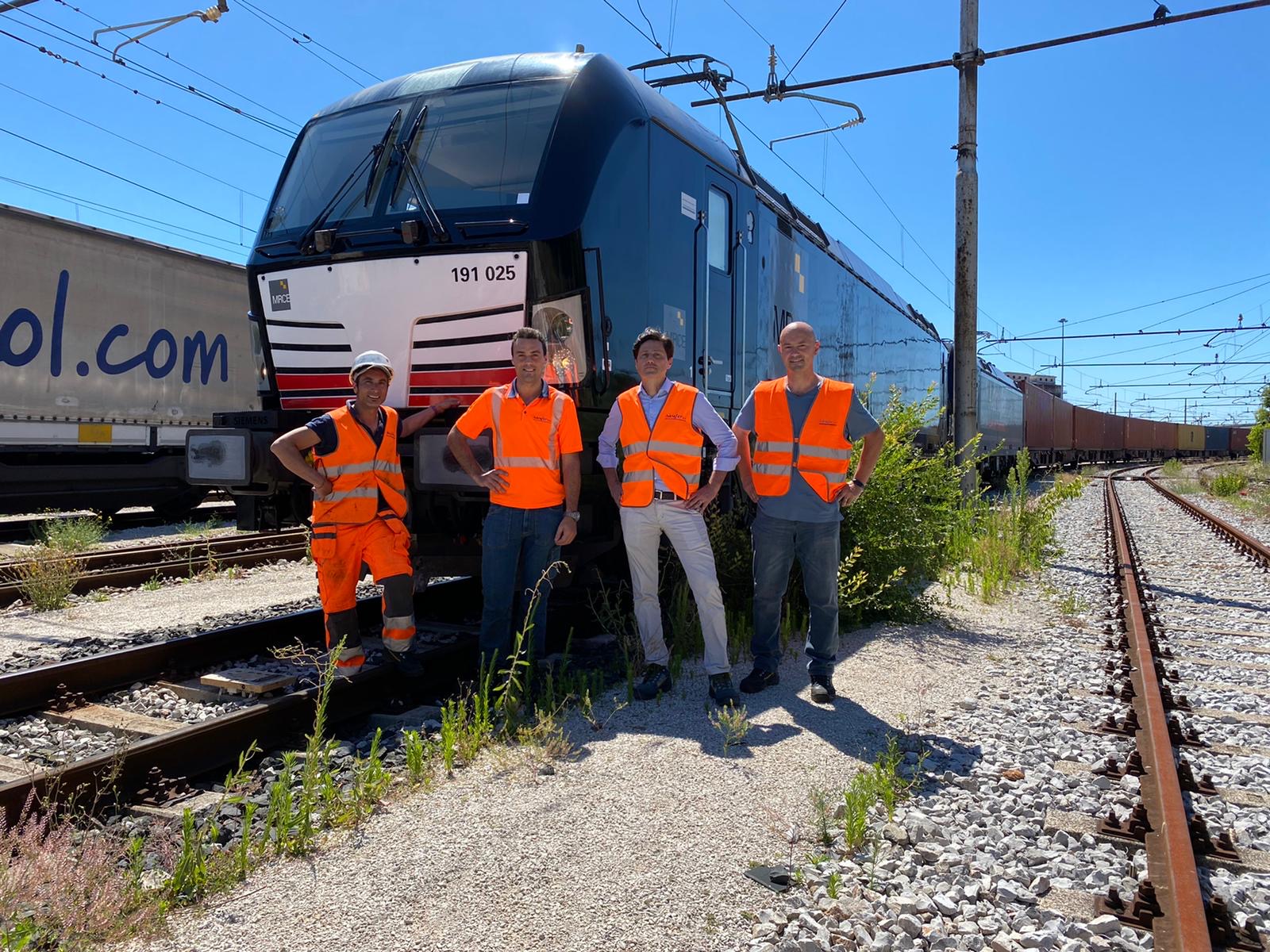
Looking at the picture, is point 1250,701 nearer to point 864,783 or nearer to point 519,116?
point 864,783

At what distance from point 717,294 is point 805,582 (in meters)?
2.42

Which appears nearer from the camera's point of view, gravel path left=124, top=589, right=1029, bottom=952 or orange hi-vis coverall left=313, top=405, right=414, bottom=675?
gravel path left=124, top=589, right=1029, bottom=952

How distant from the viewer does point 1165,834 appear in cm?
323

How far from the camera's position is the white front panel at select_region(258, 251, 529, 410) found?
513cm

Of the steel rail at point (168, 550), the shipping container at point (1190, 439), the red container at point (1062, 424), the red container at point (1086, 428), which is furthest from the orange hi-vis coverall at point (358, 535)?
the shipping container at point (1190, 439)

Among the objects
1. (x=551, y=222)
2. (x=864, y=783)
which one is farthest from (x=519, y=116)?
(x=864, y=783)

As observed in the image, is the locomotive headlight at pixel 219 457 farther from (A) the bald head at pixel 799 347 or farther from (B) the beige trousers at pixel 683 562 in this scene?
(A) the bald head at pixel 799 347

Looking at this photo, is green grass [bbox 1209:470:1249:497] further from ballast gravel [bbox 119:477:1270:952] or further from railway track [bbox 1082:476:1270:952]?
ballast gravel [bbox 119:477:1270:952]

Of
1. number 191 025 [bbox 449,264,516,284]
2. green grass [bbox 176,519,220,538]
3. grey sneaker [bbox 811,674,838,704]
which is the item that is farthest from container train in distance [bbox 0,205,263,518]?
grey sneaker [bbox 811,674,838,704]

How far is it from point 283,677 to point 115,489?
9138 mm

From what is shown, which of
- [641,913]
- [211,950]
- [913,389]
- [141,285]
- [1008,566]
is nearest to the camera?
[211,950]

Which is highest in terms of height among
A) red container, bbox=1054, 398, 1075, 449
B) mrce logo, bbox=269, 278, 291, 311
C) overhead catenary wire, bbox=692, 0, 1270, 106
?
overhead catenary wire, bbox=692, 0, 1270, 106

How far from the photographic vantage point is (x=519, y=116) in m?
5.51

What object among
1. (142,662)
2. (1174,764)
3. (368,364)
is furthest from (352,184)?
(1174,764)
